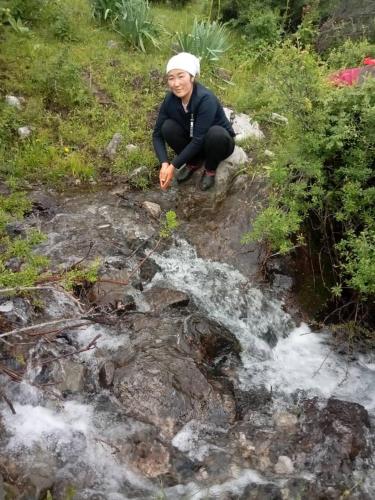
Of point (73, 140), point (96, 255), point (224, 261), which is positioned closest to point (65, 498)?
point (96, 255)

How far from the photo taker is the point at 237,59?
6.76m

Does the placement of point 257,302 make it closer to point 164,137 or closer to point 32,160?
point 164,137

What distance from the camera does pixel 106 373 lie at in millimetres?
3125

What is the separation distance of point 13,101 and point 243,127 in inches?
102

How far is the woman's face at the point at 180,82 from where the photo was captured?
13.1ft

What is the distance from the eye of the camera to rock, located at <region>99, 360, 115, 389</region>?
3.09 m

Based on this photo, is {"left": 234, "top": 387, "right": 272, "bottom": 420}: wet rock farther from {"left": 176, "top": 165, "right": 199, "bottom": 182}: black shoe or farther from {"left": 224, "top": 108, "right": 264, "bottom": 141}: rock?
{"left": 224, "top": 108, "right": 264, "bottom": 141}: rock

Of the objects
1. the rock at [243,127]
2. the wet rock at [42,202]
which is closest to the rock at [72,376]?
the wet rock at [42,202]

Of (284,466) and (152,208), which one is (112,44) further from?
(284,466)

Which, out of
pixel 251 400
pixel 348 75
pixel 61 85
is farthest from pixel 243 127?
pixel 251 400

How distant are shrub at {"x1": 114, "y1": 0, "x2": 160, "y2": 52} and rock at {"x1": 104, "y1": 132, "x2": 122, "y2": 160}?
1.93 metres

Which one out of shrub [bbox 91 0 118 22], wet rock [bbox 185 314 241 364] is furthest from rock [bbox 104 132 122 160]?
wet rock [bbox 185 314 241 364]

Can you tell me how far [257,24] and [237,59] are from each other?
0.55m

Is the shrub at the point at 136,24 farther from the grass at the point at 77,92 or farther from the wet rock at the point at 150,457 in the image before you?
the wet rock at the point at 150,457
